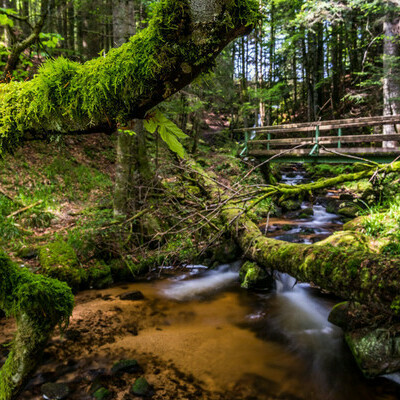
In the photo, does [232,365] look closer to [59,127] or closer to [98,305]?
[98,305]

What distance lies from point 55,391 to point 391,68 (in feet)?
44.5

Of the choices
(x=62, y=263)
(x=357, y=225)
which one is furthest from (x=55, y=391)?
(x=357, y=225)

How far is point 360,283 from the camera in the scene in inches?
121

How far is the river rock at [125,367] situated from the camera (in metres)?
3.64

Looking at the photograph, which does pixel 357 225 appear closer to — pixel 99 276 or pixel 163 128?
pixel 99 276

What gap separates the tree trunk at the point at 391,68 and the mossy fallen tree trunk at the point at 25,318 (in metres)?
12.3

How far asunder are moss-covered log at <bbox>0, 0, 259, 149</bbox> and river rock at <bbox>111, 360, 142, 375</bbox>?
3392 mm

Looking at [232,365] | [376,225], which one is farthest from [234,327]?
[376,225]

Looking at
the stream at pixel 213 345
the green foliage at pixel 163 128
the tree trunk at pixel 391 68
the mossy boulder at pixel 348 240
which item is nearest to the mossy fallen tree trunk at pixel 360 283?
the stream at pixel 213 345

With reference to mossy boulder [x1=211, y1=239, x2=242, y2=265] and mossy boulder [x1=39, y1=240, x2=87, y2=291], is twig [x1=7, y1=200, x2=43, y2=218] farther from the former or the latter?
mossy boulder [x1=211, y1=239, x2=242, y2=265]

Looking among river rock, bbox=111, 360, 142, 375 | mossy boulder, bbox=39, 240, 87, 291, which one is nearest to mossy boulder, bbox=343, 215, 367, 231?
river rock, bbox=111, 360, 142, 375

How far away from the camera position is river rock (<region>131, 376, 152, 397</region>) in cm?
329

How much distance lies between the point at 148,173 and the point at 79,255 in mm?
2663

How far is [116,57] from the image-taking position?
1.14 m
